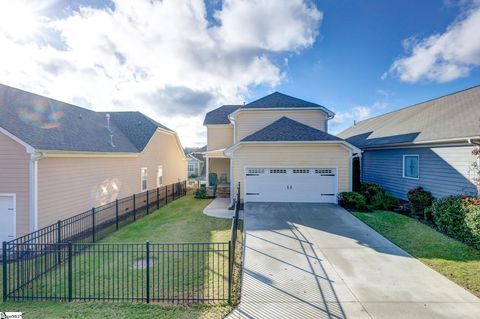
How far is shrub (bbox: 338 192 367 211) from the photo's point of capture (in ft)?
38.1

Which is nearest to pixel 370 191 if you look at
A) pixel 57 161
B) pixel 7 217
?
pixel 57 161

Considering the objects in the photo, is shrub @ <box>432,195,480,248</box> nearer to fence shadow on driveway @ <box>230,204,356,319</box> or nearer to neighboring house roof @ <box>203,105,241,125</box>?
fence shadow on driveway @ <box>230,204,356,319</box>

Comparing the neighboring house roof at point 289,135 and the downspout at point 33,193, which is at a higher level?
the neighboring house roof at point 289,135

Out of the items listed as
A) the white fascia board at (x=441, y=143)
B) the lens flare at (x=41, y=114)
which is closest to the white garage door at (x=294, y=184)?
the white fascia board at (x=441, y=143)

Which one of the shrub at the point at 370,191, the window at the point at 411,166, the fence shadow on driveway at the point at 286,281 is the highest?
the window at the point at 411,166

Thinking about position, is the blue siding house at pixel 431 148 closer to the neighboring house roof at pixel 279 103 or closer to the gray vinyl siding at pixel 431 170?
the gray vinyl siding at pixel 431 170

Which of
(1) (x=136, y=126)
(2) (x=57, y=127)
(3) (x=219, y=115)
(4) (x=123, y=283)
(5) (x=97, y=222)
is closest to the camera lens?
(4) (x=123, y=283)

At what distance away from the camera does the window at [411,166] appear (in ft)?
39.9

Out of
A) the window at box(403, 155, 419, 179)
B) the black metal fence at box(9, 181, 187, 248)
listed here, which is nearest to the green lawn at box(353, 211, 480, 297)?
the window at box(403, 155, 419, 179)

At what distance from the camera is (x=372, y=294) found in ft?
15.6

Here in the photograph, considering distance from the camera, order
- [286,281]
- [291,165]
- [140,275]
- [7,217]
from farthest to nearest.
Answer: [291,165], [7,217], [140,275], [286,281]

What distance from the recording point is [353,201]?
11.7 m

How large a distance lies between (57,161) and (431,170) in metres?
16.8

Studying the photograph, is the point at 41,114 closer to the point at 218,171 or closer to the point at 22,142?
the point at 22,142
